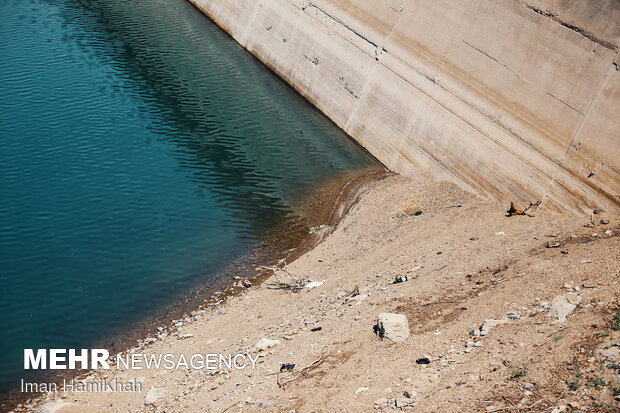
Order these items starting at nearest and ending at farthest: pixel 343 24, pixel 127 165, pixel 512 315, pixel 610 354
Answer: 1. pixel 610 354
2. pixel 512 315
3. pixel 127 165
4. pixel 343 24

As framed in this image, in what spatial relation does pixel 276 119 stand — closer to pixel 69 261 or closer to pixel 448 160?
pixel 448 160

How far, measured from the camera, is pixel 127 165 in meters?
29.5

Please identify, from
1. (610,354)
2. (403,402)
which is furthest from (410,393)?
(610,354)

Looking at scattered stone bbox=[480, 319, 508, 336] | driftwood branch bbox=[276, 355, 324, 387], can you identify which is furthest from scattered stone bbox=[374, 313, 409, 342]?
scattered stone bbox=[480, 319, 508, 336]

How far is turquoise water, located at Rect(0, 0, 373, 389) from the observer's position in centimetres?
2209

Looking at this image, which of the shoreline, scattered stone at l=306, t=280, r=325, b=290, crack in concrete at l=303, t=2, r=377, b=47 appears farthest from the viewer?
crack in concrete at l=303, t=2, r=377, b=47

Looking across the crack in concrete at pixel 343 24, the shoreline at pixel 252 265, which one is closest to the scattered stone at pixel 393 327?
the shoreline at pixel 252 265

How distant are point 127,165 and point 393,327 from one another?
59.7 feet

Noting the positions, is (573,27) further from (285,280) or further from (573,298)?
(285,280)

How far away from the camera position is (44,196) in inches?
1052

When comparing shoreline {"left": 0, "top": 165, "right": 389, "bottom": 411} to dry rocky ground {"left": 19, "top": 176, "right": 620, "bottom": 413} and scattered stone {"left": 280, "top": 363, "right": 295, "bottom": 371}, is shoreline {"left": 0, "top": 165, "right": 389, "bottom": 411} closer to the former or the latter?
dry rocky ground {"left": 19, "top": 176, "right": 620, "bottom": 413}

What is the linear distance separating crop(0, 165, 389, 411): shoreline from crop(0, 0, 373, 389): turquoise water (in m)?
0.43
